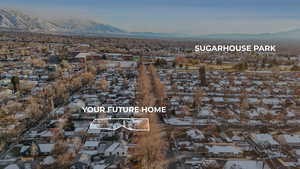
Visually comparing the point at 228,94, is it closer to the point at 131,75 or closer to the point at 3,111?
the point at 131,75

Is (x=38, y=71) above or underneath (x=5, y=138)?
above

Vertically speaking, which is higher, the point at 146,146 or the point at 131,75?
the point at 131,75

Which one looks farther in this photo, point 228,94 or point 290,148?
point 228,94

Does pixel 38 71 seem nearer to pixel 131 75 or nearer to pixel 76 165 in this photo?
pixel 131 75

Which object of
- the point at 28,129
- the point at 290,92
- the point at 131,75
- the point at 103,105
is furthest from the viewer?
the point at 131,75

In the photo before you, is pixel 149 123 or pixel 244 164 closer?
pixel 244 164

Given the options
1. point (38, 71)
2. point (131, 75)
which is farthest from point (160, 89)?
point (38, 71)

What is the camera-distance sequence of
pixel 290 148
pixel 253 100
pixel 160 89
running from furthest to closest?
pixel 160 89 < pixel 253 100 < pixel 290 148

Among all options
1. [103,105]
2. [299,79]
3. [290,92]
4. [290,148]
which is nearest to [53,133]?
[103,105]

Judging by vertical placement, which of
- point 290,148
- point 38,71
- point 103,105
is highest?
point 38,71
